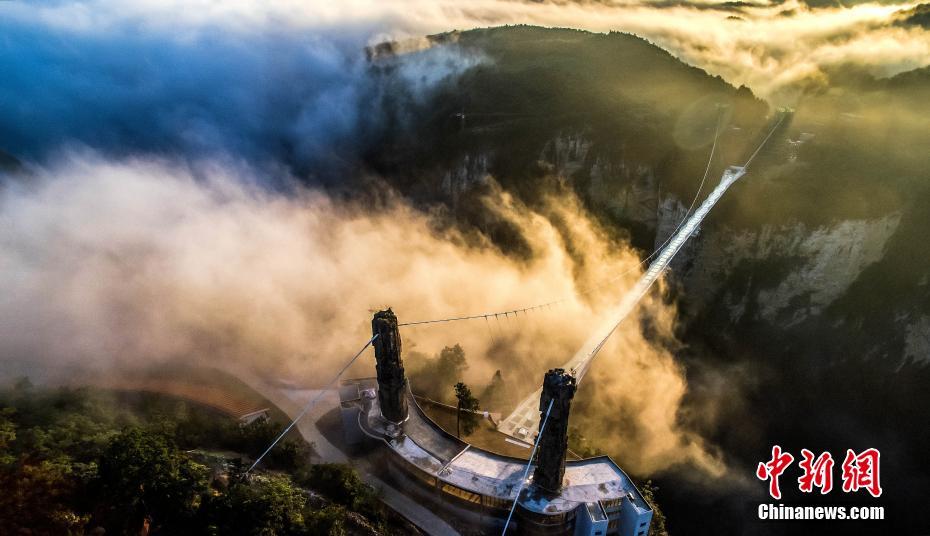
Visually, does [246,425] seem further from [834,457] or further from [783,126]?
[783,126]

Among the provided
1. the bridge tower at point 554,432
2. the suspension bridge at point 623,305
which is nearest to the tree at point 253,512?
the suspension bridge at point 623,305

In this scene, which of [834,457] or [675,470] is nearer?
[675,470]

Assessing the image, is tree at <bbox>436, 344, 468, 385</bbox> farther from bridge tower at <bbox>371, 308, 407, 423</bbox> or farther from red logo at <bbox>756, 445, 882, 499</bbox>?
red logo at <bbox>756, 445, 882, 499</bbox>

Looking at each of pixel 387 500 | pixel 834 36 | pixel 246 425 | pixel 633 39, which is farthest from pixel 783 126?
pixel 246 425

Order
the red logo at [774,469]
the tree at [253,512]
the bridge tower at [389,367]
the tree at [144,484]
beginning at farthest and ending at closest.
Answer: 1. the red logo at [774,469]
2. the bridge tower at [389,367]
3. the tree at [253,512]
4. the tree at [144,484]

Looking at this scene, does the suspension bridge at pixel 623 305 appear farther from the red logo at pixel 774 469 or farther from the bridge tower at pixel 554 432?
the red logo at pixel 774 469

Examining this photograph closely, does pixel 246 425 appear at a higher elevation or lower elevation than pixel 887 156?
lower
